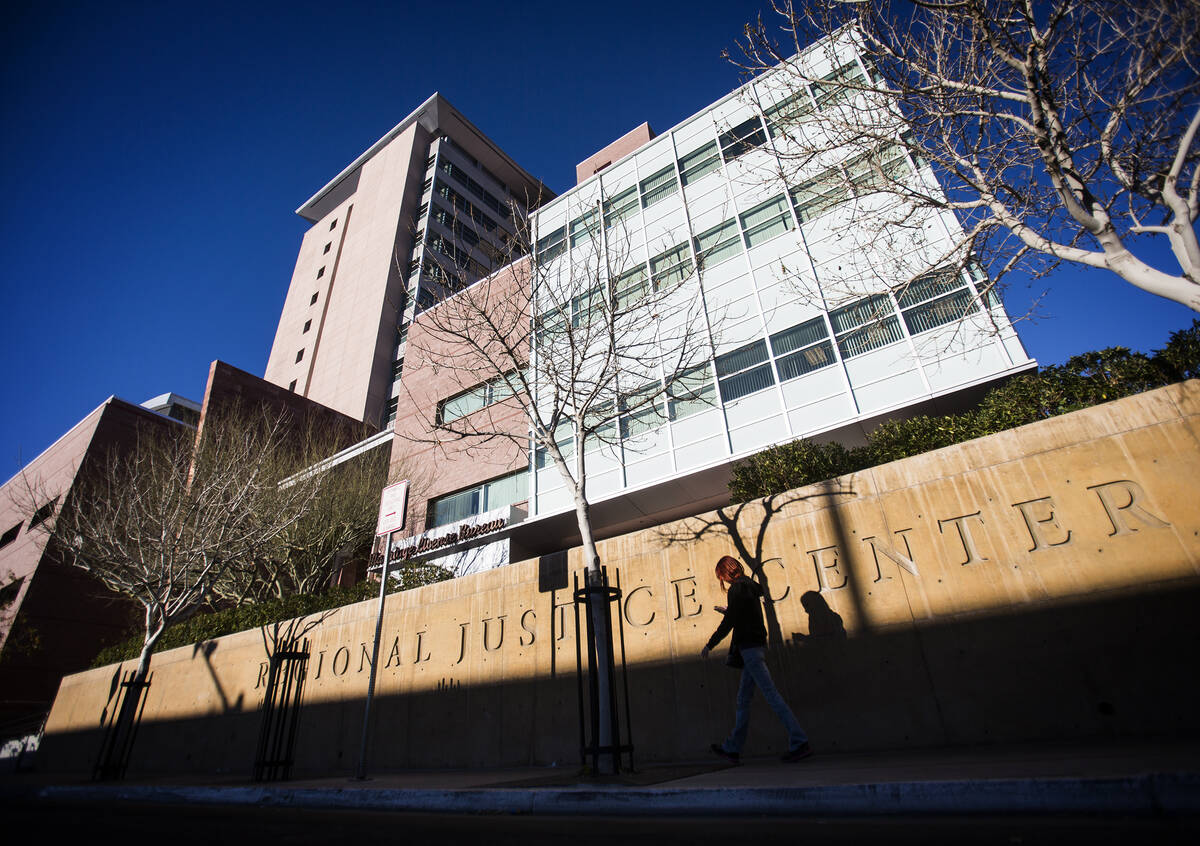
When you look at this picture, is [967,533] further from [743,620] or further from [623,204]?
[623,204]

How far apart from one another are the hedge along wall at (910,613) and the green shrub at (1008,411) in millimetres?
763

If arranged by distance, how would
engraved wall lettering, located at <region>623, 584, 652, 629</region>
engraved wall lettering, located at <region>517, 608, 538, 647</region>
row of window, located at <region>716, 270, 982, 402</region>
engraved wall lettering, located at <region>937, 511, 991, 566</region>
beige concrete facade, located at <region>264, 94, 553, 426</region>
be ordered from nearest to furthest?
engraved wall lettering, located at <region>937, 511, 991, 566</region>, engraved wall lettering, located at <region>623, 584, 652, 629</region>, engraved wall lettering, located at <region>517, 608, 538, 647</region>, row of window, located at <region>716, 270, 982, 402</region>, beige concrete facade, located at <region>264, 94, 553, 426</region>

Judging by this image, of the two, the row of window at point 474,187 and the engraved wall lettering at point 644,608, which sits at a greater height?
the row of window at point 474,187

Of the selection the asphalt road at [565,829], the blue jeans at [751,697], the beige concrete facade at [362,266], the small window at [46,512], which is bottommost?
the asphalt road at [565,829]

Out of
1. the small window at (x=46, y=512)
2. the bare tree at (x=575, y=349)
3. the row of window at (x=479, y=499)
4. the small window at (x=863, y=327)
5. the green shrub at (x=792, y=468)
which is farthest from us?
the small window at (x=46, y=512)

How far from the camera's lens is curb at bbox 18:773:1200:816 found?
2332 mm

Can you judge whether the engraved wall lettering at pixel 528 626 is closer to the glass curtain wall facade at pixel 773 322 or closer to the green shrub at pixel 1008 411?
the green shrub at pixel 1008 411

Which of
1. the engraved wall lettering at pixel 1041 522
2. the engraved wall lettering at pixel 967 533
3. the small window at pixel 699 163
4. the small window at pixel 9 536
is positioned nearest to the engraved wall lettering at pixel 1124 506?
the engraved wall lettering at pixel 1041 522

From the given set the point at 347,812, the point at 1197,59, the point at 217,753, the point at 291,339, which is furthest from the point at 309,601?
the point at 291,339

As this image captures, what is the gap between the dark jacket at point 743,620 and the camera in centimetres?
498

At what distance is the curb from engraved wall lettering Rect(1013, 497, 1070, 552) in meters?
3.58

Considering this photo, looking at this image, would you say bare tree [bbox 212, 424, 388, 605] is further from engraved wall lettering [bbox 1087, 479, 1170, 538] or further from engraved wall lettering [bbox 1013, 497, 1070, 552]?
engraved wall lettering [bbox 1087, 479, 1170, 538]

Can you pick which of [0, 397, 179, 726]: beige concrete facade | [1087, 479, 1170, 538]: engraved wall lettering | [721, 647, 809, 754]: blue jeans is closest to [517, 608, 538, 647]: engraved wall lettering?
[721, 647, 809, 754]: blue jeans

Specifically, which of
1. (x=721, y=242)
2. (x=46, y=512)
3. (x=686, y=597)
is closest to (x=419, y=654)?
(x=686, y=597)
